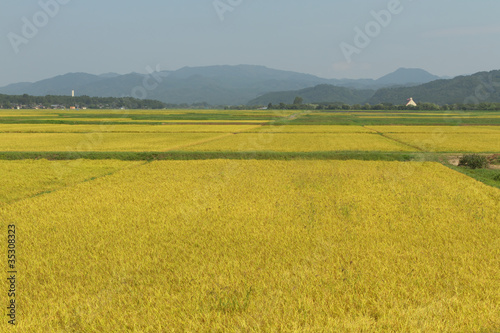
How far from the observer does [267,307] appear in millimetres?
4629

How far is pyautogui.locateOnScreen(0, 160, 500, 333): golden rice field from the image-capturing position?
4.45m

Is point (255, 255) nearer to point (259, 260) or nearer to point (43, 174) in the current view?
point (259, 260)

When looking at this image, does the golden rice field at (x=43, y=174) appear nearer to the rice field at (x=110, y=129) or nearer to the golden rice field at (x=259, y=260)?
the golden rice field at (x=259, y=260)

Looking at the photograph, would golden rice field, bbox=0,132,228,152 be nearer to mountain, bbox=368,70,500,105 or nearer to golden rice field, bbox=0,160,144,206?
golden rice field, bbox=0,160,144,206

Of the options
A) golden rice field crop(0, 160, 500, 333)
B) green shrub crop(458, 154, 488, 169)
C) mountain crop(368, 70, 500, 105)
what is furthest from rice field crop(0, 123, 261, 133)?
mountain crop(368, 70, 500, 105)

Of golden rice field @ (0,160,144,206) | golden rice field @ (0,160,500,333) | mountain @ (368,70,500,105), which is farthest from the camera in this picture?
mountain @ (368,70,500,105)

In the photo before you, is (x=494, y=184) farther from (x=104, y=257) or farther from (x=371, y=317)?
(x=104, y=257)

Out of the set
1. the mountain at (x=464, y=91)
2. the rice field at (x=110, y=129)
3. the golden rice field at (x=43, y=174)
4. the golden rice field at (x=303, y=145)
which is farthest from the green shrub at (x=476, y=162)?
the mountain at (x=464, y=91)

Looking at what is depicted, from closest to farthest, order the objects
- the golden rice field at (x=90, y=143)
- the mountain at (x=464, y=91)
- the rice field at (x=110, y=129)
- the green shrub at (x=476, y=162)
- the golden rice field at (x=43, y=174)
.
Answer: the golden rice field at (x=43, y=174), the green shrub at (x=476, y=162), the golden rice field at (x=90, y=143), the rice field at (x=110, y=129), the mountain at (x=464, y=91)

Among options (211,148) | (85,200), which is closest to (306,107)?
(211,148)

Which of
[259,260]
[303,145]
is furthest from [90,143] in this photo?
[259,260]

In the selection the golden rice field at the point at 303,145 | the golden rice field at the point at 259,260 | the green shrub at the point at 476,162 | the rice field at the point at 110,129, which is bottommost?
the golden rice field at the point at 259,260

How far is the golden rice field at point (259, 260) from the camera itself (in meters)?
4.45

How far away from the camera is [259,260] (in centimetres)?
625
